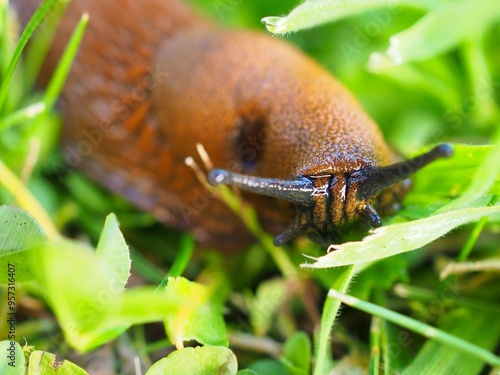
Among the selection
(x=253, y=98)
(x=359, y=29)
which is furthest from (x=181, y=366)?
(x=359, y=29)

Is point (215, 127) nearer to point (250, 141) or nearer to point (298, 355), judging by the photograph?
point (250, 141)

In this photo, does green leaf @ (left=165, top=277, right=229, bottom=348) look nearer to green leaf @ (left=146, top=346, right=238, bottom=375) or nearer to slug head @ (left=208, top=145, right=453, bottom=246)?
green leaf @ (left=146, top=346, right=238, bottom=375)

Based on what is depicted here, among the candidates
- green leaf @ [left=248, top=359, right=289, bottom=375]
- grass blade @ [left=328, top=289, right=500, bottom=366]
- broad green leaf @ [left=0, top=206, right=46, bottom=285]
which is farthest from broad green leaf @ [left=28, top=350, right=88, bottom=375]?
grass blade @ [left=328, top=289, right=500, bottom=366]

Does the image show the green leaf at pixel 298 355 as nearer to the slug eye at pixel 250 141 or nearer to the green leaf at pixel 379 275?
the green leaf at pixel 379 275

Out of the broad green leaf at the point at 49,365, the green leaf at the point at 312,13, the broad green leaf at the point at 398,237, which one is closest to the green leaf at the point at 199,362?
the broad green leaf at the point at 49,365

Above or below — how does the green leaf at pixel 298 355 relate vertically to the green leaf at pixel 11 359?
below

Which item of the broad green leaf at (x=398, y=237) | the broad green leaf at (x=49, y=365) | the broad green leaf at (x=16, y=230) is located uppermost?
the broad green leaf at (x=16, y=230)

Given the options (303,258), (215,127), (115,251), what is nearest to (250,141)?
(215,127)
